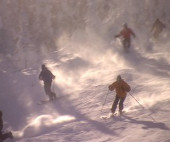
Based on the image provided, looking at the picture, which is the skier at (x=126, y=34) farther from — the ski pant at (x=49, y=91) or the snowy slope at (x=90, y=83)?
the ski pant at (x=49, y=91)

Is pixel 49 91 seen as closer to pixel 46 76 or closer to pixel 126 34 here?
pixel 46 76

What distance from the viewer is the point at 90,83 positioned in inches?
675

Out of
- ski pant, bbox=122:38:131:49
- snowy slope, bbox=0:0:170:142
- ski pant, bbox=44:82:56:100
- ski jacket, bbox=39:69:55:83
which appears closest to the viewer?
snowy slope, bbox=0:0:170:142

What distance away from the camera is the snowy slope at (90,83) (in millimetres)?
11344

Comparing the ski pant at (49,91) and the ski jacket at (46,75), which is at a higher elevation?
the ski jacket at (46,75)

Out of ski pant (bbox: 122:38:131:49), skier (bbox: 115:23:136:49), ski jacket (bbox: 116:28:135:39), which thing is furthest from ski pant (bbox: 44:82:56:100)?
ski pant (bbox: 122:38:131:49)

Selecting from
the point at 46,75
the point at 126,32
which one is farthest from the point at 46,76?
the point at 126,32

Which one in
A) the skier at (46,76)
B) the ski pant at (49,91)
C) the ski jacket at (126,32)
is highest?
the ski jacket at (126,32)

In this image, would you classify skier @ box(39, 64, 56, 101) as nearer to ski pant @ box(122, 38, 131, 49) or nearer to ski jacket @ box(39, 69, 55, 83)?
ski jacket @ box(39, 69, 55, 83)

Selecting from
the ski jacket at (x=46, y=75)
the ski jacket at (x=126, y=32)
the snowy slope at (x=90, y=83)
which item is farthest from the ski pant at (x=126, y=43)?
the ski jacket at (x=46, y=75)

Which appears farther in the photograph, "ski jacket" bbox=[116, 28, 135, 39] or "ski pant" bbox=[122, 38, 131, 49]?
"ski pant" bbox=[122, 38, 131, 49]

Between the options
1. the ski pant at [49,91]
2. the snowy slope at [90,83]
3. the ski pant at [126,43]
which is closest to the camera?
the snowy slope at [90,83]

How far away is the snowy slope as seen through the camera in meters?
11.3

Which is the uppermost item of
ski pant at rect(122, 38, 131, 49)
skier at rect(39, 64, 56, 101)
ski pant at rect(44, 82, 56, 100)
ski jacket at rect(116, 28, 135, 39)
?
ski jacket at rect(116, 28, 135, 39)
